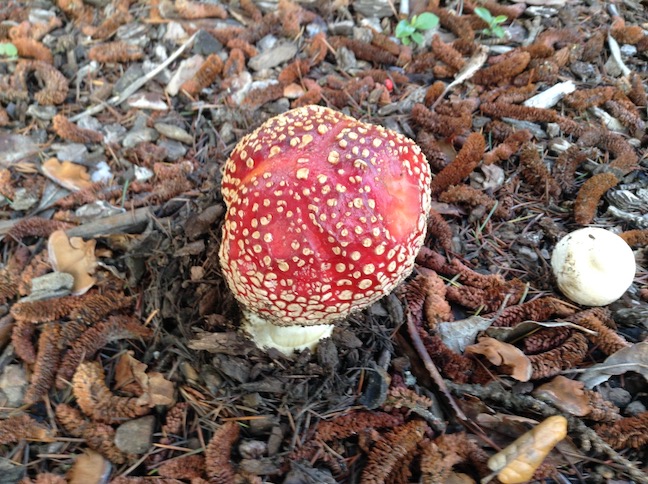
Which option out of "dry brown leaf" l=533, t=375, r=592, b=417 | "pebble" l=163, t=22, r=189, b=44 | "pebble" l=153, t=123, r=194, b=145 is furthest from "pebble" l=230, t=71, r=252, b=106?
"dry brown leaf" l=533, t=375, r=592, b=417

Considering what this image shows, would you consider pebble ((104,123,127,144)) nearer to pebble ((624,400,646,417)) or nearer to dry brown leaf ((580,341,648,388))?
dry brown leaf ((580,341,648,388))

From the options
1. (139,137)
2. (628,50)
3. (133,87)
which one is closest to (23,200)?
(139,137)

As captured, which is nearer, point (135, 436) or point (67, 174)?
point (135, 436)

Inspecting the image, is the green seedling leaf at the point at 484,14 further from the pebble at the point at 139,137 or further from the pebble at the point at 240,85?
the pebble at the point at 139,137

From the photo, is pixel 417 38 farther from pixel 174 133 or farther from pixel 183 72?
pixel 174 133

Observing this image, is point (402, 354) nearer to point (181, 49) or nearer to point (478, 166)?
point (478, 166)

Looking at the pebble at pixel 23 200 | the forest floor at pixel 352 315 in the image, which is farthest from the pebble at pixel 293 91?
the pebble at pixel 23 200

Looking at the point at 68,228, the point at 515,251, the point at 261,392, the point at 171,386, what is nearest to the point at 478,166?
the point at 515,251

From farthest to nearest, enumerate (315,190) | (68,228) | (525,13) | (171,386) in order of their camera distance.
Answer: (525,13), (68,228), (171,386), (315,190)
